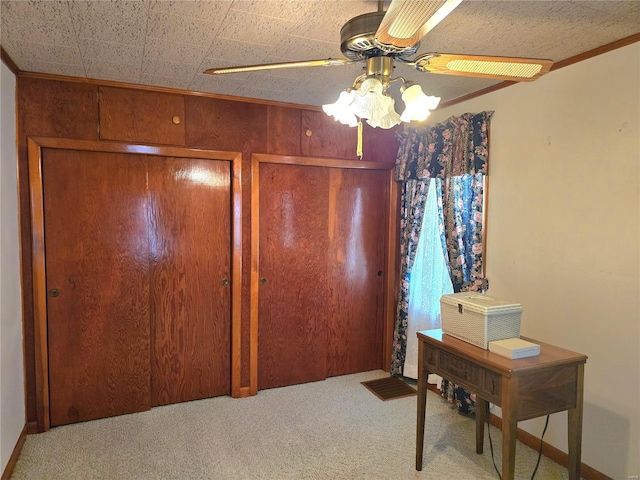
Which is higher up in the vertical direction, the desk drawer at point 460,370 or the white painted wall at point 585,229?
the white painted wall at point 585,229

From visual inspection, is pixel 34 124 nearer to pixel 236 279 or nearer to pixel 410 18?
pixel 236 279

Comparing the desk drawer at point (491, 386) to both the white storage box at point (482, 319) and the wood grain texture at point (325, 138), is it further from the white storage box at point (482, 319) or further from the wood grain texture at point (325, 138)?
the wood grain texture at point (325, 138)

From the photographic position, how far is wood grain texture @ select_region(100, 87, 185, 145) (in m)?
2.77

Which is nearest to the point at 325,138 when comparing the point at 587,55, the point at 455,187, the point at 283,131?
the point at 283,131

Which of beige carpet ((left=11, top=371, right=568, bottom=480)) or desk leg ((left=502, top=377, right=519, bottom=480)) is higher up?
desk leg ((left=502, top=377, right=519, bottom=480))

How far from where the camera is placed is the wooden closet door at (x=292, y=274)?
3312 mm

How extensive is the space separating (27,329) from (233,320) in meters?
1.32

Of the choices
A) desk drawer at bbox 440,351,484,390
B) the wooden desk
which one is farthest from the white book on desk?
desk drawer at bbox 440,351,484,390

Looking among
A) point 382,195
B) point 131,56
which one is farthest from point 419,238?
point 131,56

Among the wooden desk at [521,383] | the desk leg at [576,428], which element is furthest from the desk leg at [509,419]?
the desk leg at [576,428]

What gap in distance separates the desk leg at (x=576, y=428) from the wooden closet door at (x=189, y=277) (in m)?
2.29

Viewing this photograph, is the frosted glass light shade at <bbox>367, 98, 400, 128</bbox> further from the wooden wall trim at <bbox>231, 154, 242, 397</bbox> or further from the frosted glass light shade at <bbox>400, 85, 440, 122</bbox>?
the wooden wall trim at <bbox>231, 154, 242, 397</bbox>

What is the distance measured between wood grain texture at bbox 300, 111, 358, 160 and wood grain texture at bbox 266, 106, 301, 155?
2.0 inches

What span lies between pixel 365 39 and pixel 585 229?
165 cm
